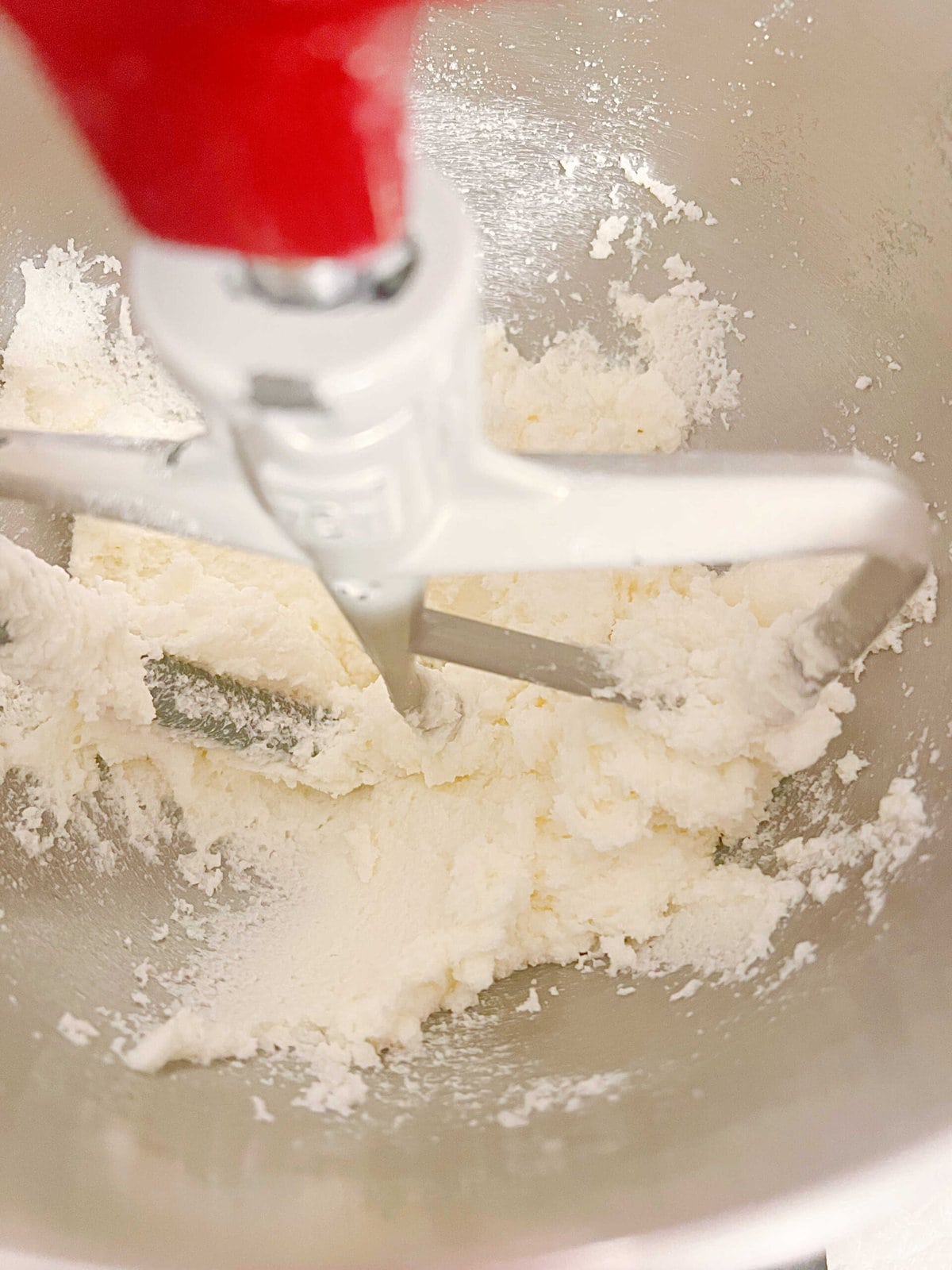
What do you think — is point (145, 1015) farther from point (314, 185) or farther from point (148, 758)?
point (314, 185)

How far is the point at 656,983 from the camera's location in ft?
2.57

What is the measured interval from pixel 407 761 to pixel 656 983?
27 centimetres

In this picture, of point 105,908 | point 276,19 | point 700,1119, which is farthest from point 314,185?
point 105,908

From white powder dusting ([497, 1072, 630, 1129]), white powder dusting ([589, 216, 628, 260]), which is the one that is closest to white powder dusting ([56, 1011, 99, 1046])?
white powder dusting ([497, 1072, 630, 1129])

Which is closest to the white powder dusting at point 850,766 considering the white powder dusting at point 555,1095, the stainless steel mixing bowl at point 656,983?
the stainless steel mixing bowl at point 656,983

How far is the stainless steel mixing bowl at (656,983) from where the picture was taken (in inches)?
22.5

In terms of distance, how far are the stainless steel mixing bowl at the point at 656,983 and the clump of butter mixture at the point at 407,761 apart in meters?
0.04

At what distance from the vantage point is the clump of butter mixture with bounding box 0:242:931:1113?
79 centimetres

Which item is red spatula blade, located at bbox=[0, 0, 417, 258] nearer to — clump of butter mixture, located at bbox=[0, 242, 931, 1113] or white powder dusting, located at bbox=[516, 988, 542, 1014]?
clump of butter mixture, located at bbox=[0, 242, 931, 1113]

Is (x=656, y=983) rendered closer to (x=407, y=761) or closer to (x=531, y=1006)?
(x=531, y=1006)

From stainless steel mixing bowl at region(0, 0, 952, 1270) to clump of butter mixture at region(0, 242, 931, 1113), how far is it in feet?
0.12

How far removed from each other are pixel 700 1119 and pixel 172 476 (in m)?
0.48

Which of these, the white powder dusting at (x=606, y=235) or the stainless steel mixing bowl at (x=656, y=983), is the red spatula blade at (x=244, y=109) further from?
the white powder dusting at (x=606, y=235)

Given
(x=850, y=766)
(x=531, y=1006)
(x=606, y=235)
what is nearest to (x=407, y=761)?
(x=531, y=1006)
